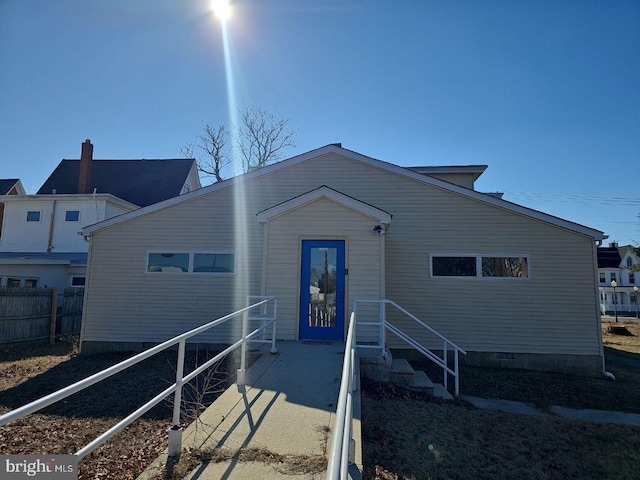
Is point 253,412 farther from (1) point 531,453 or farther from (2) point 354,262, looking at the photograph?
(2) point 354,262

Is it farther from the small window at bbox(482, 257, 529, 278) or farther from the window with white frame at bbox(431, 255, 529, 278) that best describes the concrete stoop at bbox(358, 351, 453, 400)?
the small window at bbox(482, 257, 529, 278)

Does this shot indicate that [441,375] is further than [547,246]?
No

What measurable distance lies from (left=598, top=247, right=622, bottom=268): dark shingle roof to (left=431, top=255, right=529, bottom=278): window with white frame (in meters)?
41.3

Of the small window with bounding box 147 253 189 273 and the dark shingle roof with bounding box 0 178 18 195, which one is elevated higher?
the dark shingle roof with bounding box 0 178 18 195

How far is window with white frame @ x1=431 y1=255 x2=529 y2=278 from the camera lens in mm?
9586

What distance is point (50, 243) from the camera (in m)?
18.3

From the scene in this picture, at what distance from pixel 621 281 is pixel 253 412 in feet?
163

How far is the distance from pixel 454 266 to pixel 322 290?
3649 millimetres

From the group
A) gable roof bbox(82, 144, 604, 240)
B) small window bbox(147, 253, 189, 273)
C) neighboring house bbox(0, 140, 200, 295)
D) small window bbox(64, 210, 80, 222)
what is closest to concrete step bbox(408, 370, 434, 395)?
gable roof bbox(82, 144, 604, 240)

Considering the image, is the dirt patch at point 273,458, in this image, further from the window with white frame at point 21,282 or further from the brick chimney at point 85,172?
the brick chimney at point 85,172

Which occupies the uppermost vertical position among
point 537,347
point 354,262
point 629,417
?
point 354,262

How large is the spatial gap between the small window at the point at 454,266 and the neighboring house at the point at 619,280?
38.4m

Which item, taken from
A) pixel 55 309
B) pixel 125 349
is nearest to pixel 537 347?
pixel 125 349

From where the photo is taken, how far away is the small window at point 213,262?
10016 millimetres
